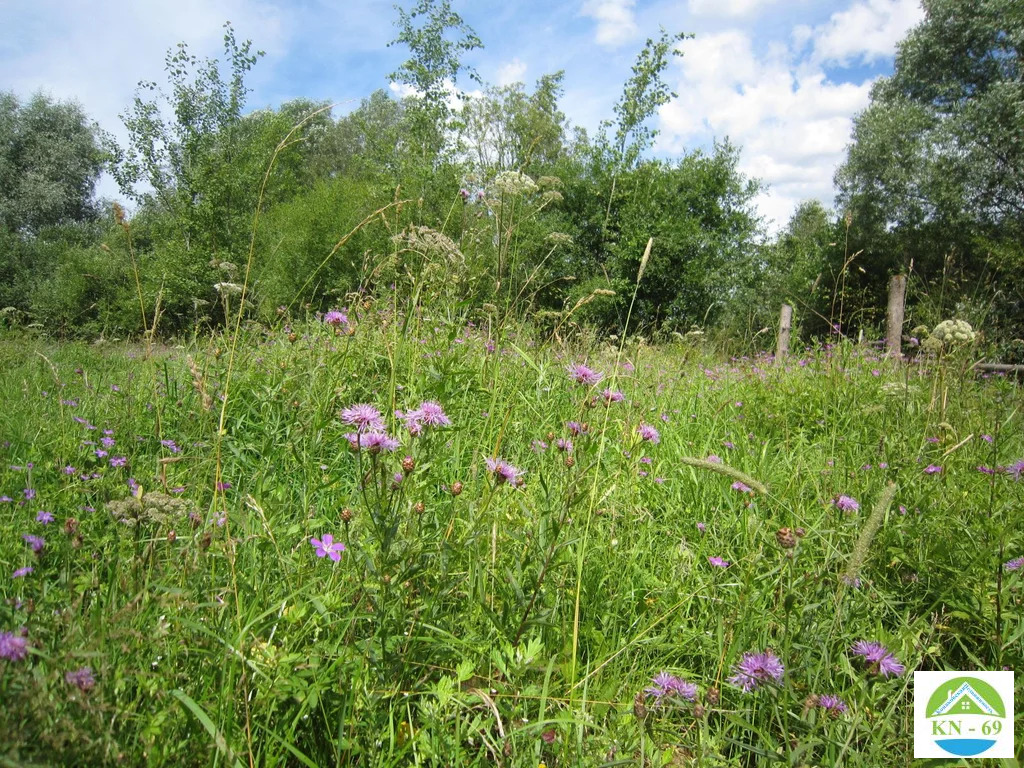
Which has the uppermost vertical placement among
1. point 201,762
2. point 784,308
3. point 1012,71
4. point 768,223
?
point 1012,71

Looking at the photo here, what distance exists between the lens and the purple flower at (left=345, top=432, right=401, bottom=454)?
1140 mm

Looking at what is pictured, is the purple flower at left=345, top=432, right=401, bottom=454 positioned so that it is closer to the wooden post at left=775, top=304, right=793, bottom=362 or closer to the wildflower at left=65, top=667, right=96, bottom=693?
the wildflower at left=65, top=667, right=96, bottom=693

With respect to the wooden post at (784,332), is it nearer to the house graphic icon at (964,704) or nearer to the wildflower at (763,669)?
the house graphic icon at (964,704)

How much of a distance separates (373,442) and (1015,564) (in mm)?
1755

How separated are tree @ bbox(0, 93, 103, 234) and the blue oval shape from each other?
3194 centimetres

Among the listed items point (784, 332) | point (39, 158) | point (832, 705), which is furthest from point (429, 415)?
point (39, 158)

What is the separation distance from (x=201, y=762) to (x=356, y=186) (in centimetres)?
2068

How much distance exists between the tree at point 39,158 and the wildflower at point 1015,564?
3183 cm

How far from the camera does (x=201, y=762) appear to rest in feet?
3.19

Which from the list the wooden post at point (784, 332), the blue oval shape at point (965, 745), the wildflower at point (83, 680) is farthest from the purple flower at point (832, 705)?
the wooden post at point (784, 332)

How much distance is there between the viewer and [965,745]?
119 cm

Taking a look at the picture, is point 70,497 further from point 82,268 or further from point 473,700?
point 82,268

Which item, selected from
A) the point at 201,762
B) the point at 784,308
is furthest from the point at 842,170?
the point at 201,762

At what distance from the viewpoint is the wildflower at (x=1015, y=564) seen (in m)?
1.60
